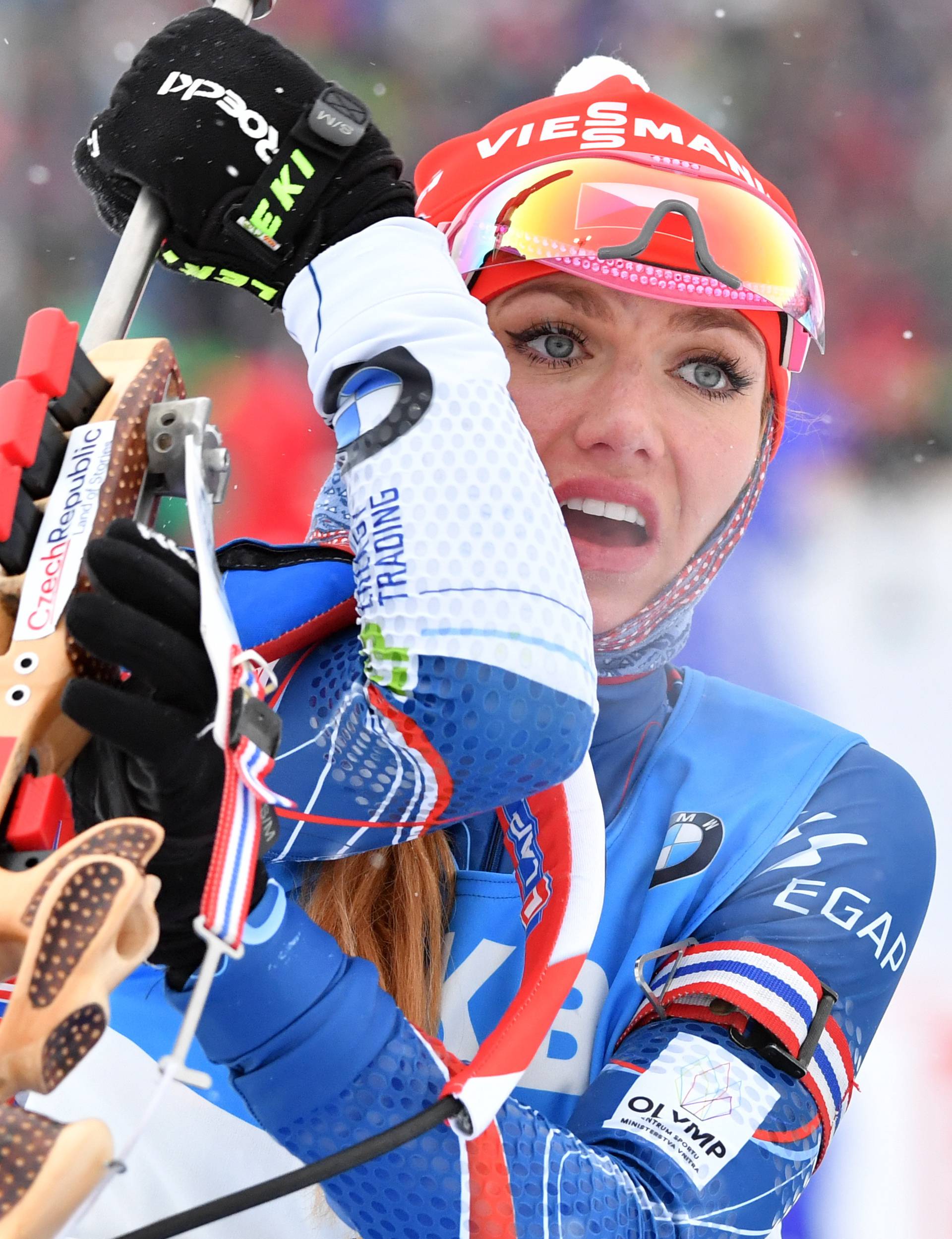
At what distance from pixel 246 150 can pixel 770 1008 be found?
70cm

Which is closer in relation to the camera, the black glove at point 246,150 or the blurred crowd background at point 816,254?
the black glove at point 246,150

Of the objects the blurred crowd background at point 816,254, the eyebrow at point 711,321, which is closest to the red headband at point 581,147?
the eyebrow at point 711,321

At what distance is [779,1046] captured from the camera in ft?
3.12

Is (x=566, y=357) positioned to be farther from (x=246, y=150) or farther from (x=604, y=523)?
(x=246, y=150)

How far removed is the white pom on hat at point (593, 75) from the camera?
1.34m

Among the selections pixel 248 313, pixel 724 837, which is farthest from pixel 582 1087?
pixel 248 313

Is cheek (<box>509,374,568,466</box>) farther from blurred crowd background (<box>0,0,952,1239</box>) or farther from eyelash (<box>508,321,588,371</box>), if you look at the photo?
blurred crowd background (<box>0,0,952,1239</box>)

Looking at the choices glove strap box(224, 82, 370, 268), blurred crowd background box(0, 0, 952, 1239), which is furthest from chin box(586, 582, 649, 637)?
blurred crowd background box(0, 0, 952, 1239)


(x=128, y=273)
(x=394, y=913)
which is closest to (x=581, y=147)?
(x=128, y=273)

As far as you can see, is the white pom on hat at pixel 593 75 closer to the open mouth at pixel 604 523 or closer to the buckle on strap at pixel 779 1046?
the open mouth at pixel 604 523

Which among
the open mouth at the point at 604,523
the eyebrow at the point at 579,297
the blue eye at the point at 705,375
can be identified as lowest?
the open mouth at the point at 604,523

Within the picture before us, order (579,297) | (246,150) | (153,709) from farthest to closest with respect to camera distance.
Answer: (579,297) < (246,150) < (153,709)

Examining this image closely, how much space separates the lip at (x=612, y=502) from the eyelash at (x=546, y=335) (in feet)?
0.36

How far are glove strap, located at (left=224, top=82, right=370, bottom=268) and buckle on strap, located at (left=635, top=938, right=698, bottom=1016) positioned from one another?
0.61 m
